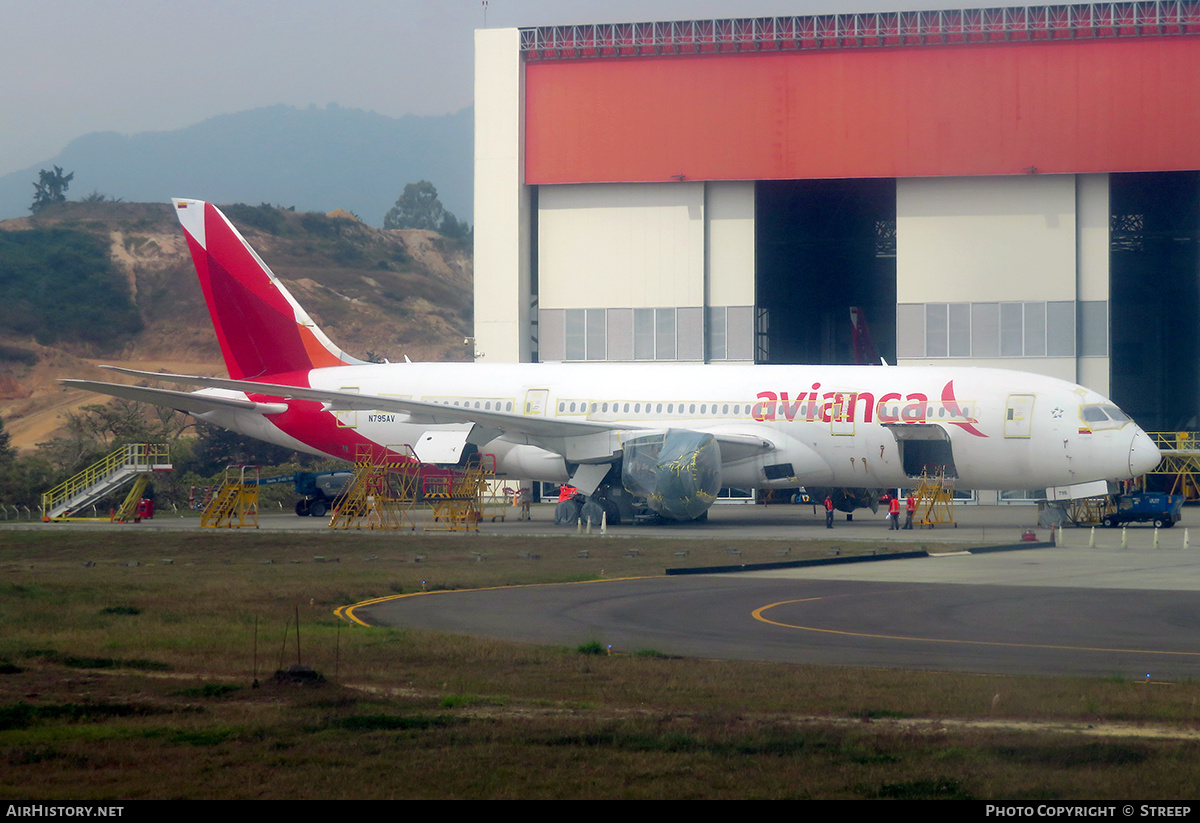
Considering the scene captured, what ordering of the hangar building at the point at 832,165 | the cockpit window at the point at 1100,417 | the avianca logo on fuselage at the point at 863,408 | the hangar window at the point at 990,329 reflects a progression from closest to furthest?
the cockpit window at the point at 1100,417
the avianca logo on fuselage at the point at 863,408
the hangar building at the point at 832,165
the hangar window at the point at 990,329

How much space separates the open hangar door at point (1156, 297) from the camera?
52.4 m

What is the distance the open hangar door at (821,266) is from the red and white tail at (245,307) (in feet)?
69.1

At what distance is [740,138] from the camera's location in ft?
162

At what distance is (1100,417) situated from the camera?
32.8 m

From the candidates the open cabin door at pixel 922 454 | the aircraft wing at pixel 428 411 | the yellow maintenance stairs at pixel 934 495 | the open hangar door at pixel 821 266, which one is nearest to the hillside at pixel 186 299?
the open hangar door at pixel 821 266

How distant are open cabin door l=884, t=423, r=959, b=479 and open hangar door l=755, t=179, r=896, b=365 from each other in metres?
19.3

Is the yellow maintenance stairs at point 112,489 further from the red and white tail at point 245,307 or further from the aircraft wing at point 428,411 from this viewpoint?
the aircraft wing at point 428,411

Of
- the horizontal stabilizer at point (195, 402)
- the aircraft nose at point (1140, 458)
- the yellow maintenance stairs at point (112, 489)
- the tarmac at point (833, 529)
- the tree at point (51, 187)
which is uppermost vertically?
the tree at point (51, 187)

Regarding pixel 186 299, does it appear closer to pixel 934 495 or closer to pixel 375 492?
pixel 375 492

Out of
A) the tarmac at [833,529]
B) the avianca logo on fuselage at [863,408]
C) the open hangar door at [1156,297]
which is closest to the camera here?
the tarmac at [833,529]

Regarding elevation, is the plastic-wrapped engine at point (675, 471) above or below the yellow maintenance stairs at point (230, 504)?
above

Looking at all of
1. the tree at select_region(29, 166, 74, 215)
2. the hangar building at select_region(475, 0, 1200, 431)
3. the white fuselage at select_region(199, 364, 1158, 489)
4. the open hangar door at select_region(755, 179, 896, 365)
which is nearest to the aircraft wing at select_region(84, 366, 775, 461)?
the white fuselage at select_region(199, 364, 1158, 489)

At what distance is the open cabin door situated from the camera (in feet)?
112

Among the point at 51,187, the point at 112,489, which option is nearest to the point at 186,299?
the point at 51,187
